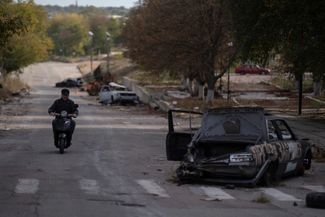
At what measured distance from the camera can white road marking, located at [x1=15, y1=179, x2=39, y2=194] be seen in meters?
13.4

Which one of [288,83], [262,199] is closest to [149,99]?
[288,83]

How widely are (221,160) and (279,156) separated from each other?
143 cm

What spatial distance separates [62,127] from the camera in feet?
71.1

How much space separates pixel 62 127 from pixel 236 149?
798 centimetres

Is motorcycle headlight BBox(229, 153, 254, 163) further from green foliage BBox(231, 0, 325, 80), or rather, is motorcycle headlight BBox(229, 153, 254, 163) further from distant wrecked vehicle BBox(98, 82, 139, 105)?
distant wrecked vehicle BBox(98, 82, 139, 105)

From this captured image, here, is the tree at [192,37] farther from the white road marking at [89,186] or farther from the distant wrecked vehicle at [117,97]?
the white road marking at [89,186]

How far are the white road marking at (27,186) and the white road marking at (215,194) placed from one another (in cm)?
321

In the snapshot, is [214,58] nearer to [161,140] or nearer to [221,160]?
[161,140]

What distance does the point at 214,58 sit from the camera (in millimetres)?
48469

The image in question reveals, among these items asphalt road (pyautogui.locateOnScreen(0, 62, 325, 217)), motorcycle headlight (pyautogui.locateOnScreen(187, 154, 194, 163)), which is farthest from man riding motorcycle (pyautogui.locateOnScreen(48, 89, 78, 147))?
motorcycle headlight (pyautogui.locateOnScreen(187, 154, 194, 163))

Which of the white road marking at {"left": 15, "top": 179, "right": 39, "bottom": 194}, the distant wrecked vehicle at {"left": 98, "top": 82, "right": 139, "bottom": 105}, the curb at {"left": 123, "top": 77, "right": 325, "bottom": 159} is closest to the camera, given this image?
the white road marking at {"left": 15, "top": 179, "right": 39, "bottom": 194}

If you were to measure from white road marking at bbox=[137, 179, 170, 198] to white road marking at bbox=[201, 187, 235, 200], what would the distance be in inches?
32.3

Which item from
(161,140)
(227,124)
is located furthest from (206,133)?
(161,140)

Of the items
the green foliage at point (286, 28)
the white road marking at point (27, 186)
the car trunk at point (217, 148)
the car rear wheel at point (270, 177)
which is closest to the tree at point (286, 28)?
the green foliage at point (286, 28)
